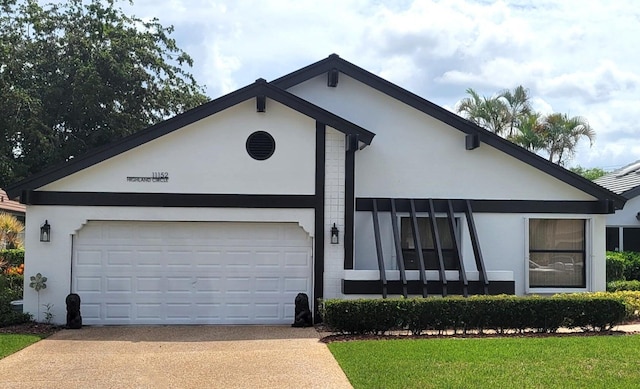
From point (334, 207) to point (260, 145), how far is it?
202cm

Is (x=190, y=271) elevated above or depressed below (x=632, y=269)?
above

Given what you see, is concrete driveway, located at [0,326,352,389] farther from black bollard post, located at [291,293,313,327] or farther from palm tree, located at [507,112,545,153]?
palm tree, located at [507,112,545,153]

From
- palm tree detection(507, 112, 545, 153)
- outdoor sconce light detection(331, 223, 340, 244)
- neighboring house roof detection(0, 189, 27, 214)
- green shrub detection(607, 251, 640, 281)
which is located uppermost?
palm tree detection(507, 112, 545, 153)

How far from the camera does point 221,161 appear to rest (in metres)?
13.4

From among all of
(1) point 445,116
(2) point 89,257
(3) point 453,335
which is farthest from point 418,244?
(2) point 89,257

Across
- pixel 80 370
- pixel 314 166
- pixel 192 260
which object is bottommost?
pixel 80 370

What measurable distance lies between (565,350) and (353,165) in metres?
5.76

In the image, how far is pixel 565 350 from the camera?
31.8ft

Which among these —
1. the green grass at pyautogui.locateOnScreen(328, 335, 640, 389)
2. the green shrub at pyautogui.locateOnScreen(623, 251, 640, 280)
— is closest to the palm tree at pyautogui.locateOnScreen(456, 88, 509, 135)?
the green shrub at pyautogui.locateOnScreen(623, 251, 640, 280)

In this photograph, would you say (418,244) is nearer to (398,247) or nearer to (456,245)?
(398,247)

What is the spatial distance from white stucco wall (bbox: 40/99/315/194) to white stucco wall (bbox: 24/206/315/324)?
43 cm

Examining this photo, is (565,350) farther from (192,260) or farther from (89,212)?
(89,212)

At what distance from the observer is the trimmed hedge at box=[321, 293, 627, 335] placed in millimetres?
11336

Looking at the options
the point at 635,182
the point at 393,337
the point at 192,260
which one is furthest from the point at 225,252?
the point at 635,182
